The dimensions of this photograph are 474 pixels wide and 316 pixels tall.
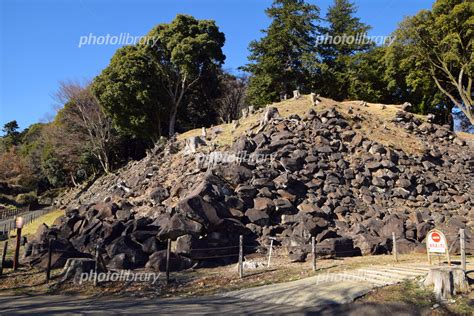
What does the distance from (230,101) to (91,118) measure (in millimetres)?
14947

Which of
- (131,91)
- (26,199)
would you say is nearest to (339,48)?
(131,91)

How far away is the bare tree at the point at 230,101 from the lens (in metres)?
42.8

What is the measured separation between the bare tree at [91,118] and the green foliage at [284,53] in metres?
17.1

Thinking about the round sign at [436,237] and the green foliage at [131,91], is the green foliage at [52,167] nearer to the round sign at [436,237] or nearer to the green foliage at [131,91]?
the green foliage at [131,91]

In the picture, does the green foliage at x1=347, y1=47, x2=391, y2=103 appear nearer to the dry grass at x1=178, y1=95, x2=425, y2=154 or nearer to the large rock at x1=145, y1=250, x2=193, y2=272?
the dry grass at x1=178, y1=95, x2=425, y2=154

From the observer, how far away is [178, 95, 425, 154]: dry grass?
25.8m

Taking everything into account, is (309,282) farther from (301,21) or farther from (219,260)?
(301,21)

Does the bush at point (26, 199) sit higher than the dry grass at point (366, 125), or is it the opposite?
the dry grass at point (366, 125)

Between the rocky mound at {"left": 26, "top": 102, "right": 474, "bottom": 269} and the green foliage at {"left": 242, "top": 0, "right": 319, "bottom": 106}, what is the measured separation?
414 inches

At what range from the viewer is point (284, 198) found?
63.6 ft

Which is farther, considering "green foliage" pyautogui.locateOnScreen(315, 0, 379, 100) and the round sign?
"green foliage" pyautogui.locateOnScreen(315, 0, 379, 100)

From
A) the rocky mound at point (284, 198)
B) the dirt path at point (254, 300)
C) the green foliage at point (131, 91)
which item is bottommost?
the dirt path at point (254, 300)

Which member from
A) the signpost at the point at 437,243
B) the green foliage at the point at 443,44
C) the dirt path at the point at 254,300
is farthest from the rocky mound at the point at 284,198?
the green foliage at the point at 443,44

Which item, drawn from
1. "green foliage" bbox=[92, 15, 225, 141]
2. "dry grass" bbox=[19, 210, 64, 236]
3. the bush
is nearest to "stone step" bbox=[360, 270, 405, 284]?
"dry grass" bbox=[19, 210, 64, 236]
